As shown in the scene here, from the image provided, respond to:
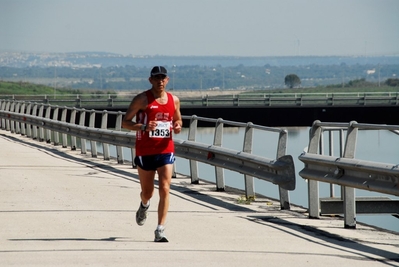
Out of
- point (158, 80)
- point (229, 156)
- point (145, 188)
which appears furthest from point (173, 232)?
point (229, 156)

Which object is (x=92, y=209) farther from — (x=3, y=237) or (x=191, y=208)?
(x=3, y=237)

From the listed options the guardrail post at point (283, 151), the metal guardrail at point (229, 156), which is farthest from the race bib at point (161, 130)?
the guardrail post at point (283, 151)

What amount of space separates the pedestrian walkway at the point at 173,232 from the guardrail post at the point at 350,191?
170 millimetres

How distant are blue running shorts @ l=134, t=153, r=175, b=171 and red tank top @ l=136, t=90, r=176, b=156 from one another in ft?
0.15

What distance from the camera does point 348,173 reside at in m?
12.6

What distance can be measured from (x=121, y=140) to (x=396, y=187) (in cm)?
1280

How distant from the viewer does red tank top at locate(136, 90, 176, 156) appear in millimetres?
11516

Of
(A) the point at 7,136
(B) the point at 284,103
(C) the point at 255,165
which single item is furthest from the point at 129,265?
(B) the point at 284,103

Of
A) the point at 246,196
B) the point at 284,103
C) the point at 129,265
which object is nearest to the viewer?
the point at 129,265

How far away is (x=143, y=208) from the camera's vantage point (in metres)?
12.1

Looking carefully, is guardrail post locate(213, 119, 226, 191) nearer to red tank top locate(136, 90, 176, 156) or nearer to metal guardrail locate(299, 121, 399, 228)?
metal guardrail locate(299, 121, 399, 228)

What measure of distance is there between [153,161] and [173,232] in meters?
1.06

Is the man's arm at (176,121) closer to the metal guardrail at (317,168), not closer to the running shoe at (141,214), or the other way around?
the running shoe at (141,214)

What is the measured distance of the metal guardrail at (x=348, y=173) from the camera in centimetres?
1159
